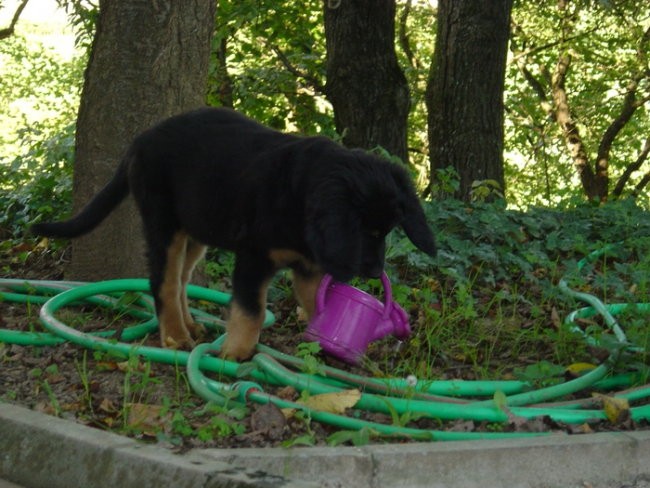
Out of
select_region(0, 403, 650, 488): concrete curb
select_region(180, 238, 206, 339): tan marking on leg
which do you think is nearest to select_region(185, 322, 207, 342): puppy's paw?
select_region(180, 238, 206, 339): tan marking on leg

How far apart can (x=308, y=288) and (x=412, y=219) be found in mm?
862

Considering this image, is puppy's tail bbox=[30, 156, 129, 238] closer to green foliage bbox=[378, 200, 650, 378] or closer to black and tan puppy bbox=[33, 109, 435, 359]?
black and tan puppy bbox=[33, 109, 435, 359]

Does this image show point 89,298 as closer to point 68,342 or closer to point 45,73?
point 68,342

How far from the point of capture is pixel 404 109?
10.1 metres

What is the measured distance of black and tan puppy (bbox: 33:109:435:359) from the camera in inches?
165

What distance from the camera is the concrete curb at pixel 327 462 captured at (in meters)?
3.21

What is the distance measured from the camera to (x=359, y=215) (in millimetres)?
4203

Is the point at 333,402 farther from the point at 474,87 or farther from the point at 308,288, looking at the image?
the point at 474,87

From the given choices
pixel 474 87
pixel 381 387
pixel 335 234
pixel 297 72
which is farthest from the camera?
pixel 297 72

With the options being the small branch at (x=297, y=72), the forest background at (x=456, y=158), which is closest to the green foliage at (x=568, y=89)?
the forest background at (x=456, y=158)

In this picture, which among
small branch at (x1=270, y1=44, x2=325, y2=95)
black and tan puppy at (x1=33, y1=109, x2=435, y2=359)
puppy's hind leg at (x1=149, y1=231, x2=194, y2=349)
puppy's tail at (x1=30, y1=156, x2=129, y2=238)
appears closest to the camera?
black and tan puppy at (x1=33, y1=109, x2=435, y2=359)

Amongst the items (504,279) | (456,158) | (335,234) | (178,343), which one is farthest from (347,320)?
(456,158)

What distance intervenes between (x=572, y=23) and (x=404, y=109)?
33.2 feet

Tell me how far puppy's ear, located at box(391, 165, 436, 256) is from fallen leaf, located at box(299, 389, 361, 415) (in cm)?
86
